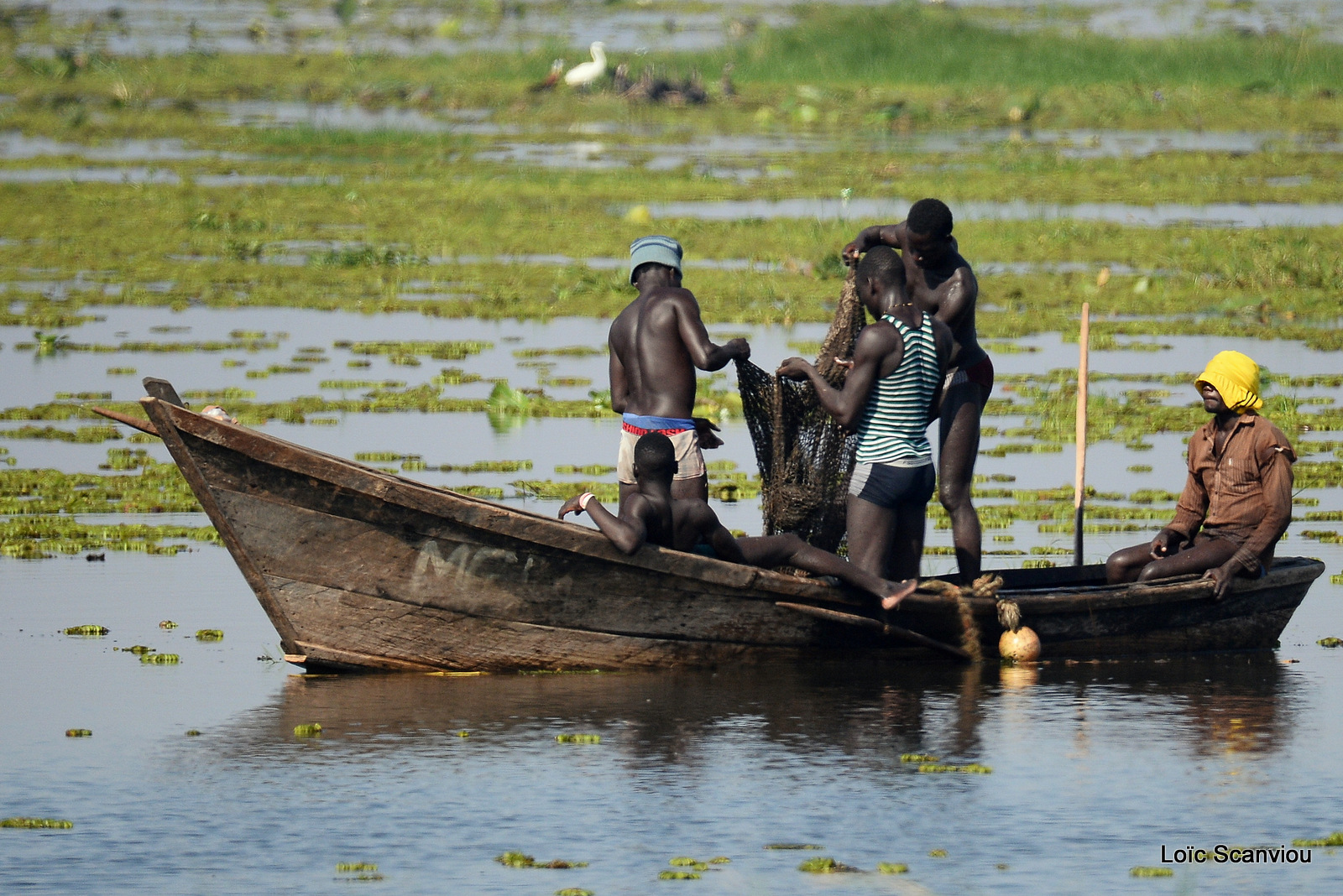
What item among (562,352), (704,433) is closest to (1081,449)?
(704,433)

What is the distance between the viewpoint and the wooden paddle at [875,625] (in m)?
9.51

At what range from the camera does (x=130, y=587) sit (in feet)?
36.1

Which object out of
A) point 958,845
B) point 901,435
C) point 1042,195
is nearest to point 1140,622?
point 901,435

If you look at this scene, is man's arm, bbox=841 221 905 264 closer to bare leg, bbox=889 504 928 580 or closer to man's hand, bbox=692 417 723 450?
man's hand, bbox=692 417 723 450

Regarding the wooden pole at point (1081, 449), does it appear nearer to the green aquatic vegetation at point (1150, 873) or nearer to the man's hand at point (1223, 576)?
the man's hand at point (1223, 576)

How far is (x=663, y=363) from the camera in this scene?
9.55 meters

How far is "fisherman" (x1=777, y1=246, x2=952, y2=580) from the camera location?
373 inches

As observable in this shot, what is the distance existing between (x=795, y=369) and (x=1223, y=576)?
2.16 m

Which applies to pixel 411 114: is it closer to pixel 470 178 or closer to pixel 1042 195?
pixel 470 178

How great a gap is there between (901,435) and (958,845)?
273 cm

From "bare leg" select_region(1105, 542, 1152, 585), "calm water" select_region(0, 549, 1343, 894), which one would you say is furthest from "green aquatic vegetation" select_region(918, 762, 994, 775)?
"bare leg" select_region(1105, 542, 1152, 585)

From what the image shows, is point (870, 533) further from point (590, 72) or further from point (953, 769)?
point (590, 72)

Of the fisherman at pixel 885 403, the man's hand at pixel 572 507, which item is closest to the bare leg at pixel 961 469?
the fisherman at pixel 885 403
